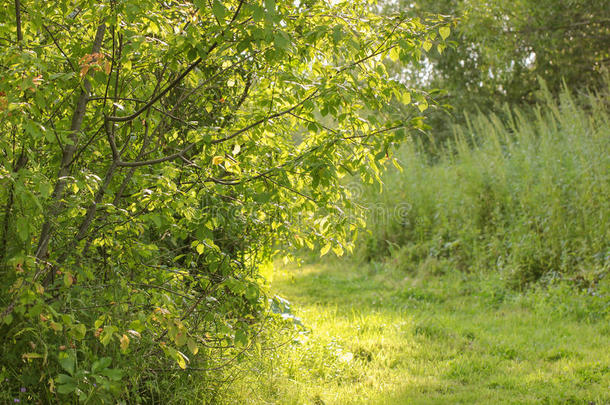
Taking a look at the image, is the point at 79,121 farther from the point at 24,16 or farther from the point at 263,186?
the point at 263,186

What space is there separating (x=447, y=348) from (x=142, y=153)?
323 cm

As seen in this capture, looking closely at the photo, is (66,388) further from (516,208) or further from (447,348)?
(516,208)

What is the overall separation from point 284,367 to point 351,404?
65cm

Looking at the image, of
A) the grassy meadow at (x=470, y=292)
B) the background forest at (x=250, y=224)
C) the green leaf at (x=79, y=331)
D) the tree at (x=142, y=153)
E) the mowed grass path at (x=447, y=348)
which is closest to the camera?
the green leaf at (x=79, y=331)

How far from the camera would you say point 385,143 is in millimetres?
2451

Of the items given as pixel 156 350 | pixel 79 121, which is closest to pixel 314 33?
pixel 79 121

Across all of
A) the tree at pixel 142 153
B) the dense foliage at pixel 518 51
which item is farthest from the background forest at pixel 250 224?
the dense foliage at pixel 518 51

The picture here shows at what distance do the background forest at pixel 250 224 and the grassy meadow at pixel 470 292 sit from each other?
30mm

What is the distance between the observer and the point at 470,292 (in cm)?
645

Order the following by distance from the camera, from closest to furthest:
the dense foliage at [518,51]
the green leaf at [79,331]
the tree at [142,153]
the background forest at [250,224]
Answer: the green leaf at [79,331]
the tree at [142,153]
the background forest at [250,224]
the dense foliage at [518,51]

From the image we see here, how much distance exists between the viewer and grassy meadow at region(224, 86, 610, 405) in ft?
Answer: 12.8

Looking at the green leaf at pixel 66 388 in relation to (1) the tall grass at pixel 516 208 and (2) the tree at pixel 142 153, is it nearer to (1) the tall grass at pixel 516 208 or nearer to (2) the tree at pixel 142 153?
(2) the tree at pixel 142 153

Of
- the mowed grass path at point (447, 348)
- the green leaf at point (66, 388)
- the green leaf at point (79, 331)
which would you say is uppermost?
the green leaf at point (79, 331)

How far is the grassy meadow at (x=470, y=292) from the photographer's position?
3893mm
